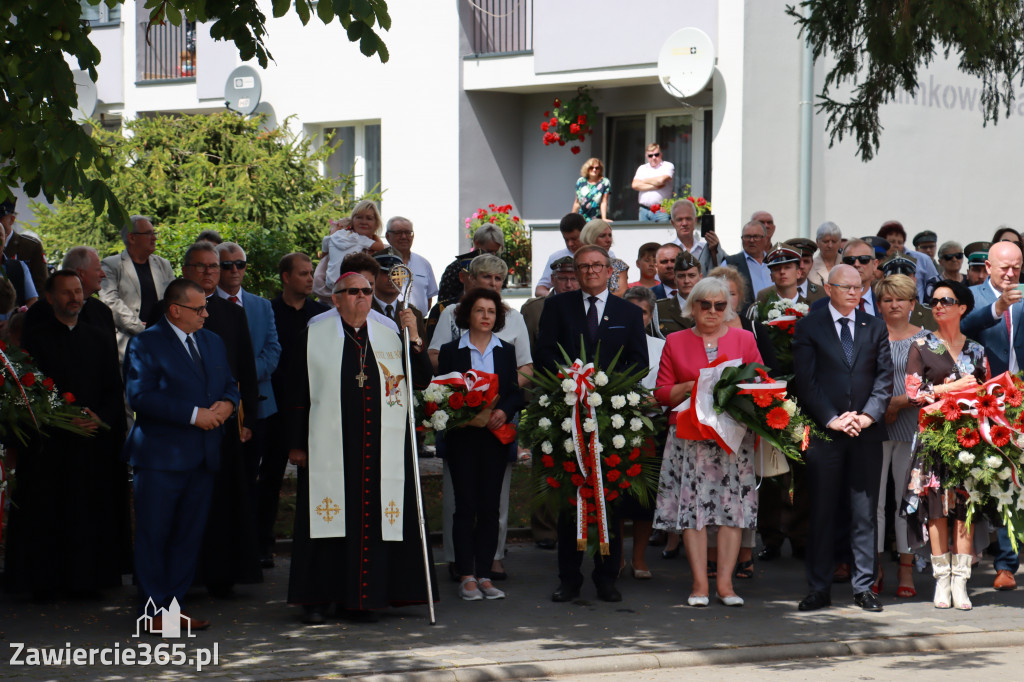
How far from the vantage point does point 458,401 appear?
9.57m

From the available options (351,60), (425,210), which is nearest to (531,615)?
(425,210)

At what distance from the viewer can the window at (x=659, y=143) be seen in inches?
826

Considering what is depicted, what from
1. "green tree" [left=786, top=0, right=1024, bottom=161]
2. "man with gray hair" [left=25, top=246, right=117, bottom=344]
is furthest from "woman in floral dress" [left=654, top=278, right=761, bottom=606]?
"green tree" [left=786, top=0, right=1024, bottom=161]

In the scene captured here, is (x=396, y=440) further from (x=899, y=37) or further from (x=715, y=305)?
(x=899, y=37)

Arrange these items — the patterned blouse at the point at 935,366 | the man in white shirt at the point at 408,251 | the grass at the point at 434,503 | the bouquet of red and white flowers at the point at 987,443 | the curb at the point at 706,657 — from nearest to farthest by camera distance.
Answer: the curb at the point at 706,657 → the bouquet of red and white flowers at the point at 987,443 → the patterned blouse at the point at 935,366 → the grass at the point at 434,503 → the man in white shirt at the point at 408,251

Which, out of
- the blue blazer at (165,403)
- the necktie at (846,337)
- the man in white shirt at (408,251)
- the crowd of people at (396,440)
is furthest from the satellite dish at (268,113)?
the necktie at (846,337)

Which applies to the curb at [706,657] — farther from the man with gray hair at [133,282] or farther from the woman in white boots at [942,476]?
the man with gray hair at [133,282]

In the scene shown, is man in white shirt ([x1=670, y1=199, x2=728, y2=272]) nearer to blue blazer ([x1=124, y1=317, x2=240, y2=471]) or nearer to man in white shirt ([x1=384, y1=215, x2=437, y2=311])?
man in white shirt ([x1=384, y1=215, x2=437, y2=311])

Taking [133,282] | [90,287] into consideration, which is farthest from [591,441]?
[133,282]

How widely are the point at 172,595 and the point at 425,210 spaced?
50.7 ft

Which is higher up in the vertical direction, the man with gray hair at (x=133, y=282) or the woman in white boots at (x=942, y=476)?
the man with gray hair at (x=133, y=282)

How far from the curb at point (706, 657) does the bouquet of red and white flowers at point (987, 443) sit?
37.0 inches

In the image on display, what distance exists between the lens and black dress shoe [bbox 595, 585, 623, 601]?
9609 mm

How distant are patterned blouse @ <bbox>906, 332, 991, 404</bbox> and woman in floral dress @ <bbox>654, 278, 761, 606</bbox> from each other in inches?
43.0
